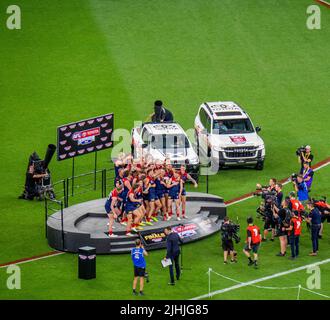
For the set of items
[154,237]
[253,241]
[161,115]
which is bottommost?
[154,237]

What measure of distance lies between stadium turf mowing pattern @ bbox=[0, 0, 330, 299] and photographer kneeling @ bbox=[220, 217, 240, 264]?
2.06 m

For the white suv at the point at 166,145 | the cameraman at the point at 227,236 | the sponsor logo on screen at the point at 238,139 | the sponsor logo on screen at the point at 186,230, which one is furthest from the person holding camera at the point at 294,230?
the sponsor logo on screen at the point at 238,139

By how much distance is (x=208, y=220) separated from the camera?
136 ft

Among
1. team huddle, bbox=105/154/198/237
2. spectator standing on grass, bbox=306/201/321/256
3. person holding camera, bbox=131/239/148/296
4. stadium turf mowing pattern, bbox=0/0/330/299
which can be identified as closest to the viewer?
person holding camera, bbox=131/239/148/296

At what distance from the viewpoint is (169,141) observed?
154 feet

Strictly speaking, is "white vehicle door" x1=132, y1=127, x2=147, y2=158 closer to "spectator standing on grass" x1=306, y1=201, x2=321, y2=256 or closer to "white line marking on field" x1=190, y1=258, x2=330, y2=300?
"spectator standing on grass" x1=306, y1=201, x2=321, y2=256

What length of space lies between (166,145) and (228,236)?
938 centimetres

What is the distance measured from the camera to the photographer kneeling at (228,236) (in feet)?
125

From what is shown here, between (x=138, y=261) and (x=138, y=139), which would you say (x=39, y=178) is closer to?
(x=138, y=139)

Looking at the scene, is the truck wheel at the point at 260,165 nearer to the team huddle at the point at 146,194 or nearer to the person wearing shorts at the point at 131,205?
the team huddle at the point at 146,194

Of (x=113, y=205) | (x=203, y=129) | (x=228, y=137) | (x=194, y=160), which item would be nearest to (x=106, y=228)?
(x=113, y=205)

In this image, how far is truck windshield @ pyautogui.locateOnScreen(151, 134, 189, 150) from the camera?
4681cm

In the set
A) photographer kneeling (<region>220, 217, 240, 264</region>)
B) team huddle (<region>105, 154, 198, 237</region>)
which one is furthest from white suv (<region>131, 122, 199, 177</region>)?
photographer kneeling (<region>220, 217, 240, 264</region>)
